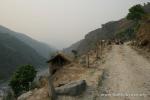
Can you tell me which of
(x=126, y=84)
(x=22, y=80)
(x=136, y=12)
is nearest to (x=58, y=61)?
(x=126, y=84)

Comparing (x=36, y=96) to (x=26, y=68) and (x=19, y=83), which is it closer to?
(x=19, y=83)

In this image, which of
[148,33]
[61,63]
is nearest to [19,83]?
[61,63]

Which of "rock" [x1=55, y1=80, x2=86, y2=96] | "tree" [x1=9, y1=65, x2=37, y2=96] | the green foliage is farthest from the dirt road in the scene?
the green foliage

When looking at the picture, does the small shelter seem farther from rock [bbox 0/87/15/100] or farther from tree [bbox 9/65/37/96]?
tree [bbox 9/65/37/96]

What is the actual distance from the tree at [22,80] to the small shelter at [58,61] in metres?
33.4

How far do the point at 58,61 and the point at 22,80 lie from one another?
37.6m

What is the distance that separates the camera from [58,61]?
43.7 m

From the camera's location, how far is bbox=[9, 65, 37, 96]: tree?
77181 mm

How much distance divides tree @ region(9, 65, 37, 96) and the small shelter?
33.4 meters

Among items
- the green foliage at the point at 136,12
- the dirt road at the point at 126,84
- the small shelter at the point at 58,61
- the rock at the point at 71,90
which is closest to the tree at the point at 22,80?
the small shelter at the point at 58,61

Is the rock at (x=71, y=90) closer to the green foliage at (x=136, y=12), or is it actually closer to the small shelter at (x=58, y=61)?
the small shelter at (x=58, y=61)

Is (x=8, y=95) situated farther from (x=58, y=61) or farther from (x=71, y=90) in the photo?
(x=71, y=90)

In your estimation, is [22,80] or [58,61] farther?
[22,80]

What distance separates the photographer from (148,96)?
17203 millimetres
